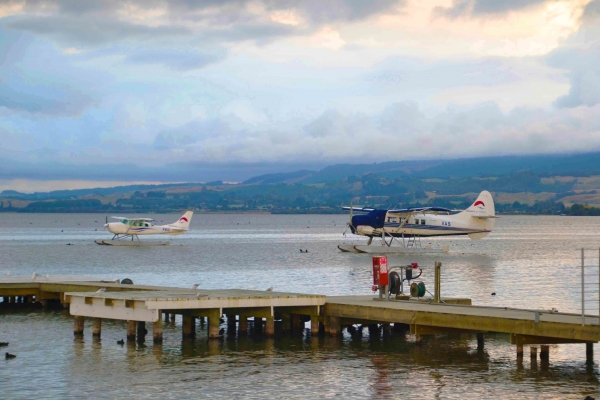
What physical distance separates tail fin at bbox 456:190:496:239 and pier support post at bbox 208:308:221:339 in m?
61.5

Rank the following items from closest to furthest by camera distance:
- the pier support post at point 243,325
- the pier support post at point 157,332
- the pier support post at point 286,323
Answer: the pier support post at point 157,332 < the pier support post at point 243,325 < the pier support post at point 286,323

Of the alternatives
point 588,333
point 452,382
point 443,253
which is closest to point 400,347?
point 452,382

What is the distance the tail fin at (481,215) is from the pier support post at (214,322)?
202ft

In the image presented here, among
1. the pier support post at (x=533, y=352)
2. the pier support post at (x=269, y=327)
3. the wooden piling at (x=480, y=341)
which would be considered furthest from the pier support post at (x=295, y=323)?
the pier support post at (x=533, y=352)

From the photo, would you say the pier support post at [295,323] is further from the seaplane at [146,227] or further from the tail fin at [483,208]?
the seaplane at [146,227]

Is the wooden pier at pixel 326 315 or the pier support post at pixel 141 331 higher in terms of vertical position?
the wooden pier at pixel 326 315

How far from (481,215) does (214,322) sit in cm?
6257

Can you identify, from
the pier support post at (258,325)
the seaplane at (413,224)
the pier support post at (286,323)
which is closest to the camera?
the pier support post at (286,323)

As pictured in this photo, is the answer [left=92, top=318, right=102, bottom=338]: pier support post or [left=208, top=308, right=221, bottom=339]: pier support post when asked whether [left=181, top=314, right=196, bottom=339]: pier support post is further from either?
[left=92, top=318, right=102, bottom=338]: pier support post

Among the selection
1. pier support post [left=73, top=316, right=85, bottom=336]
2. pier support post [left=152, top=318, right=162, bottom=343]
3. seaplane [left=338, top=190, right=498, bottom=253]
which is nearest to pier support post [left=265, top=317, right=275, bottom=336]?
pier support post [left=152, top=318, right=162, bottom=343]

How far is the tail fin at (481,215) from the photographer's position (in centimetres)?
8512

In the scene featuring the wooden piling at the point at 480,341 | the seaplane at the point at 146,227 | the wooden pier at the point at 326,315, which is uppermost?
the seaplane at the point at 146,227

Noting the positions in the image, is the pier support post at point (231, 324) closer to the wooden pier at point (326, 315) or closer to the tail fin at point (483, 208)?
the wooden pier at point (326, 315)

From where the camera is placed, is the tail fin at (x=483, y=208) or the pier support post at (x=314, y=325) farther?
the tail fin at (x=483, y=208)
